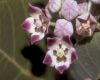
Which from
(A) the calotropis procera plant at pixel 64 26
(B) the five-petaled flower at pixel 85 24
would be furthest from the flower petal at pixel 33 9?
(B) the five-petaled flower at pixel 85 24

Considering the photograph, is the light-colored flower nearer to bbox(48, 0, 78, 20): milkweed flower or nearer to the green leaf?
bbox(48, 0, 78, 20): milkweed flower

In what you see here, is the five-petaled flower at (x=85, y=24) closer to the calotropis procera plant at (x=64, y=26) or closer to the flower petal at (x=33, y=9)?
the calotropis procera plant at (x=64, y=26)

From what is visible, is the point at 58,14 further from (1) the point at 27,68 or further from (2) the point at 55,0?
(1) the point at 27,68

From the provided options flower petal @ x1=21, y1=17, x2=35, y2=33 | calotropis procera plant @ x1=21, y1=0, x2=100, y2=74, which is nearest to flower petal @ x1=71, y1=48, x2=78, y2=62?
calotropis procera plant @ x1=21, y1=0, x2=100, y2=74

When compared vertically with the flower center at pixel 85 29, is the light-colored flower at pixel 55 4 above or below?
above

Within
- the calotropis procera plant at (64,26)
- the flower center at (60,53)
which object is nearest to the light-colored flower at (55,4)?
the calotropis procera plant at (64,26)

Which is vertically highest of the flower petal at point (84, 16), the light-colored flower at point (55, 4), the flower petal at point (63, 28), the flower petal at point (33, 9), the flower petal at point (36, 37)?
the light-colored flower at point (55, 4)

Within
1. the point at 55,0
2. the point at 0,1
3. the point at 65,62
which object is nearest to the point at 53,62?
the point at 65,62
